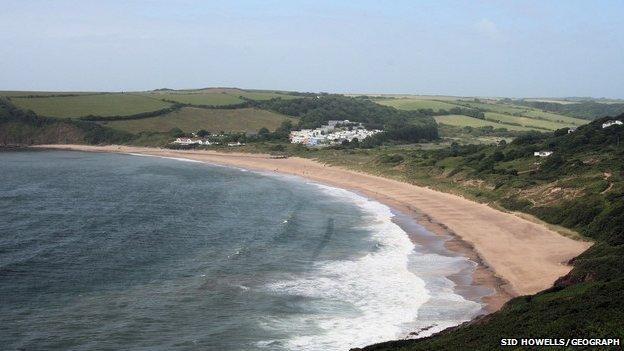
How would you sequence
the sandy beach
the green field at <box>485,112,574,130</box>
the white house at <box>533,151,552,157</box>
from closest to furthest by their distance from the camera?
the sandy beach, the white house at <box>533,151,552,157</box>, the green field at <box>485,112,574,130</box>

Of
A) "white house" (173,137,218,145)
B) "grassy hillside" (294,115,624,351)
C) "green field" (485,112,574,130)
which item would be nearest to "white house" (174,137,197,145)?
"white house" (173,137,218,145)

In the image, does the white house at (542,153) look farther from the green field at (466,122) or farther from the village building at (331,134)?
the green field at (466,122)

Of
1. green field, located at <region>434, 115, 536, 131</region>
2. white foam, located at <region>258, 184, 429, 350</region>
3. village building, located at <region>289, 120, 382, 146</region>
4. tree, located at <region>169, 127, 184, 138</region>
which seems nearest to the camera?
white foam, located at <region>258, 184, 429, 350</region>

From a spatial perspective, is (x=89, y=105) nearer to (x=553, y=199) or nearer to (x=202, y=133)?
(x=202, y=133)

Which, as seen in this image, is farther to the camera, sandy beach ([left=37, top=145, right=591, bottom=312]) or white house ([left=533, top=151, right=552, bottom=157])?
white house ([left=533, top=151, right=552, bottom=157])

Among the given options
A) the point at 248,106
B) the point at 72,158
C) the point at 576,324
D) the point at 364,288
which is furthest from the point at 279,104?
the point at 576,324

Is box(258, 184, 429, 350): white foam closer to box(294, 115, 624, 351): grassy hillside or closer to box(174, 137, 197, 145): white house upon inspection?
box(294, 115, 624, 351): grassy hillside

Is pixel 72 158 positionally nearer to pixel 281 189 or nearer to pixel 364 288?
pixel 281 189
